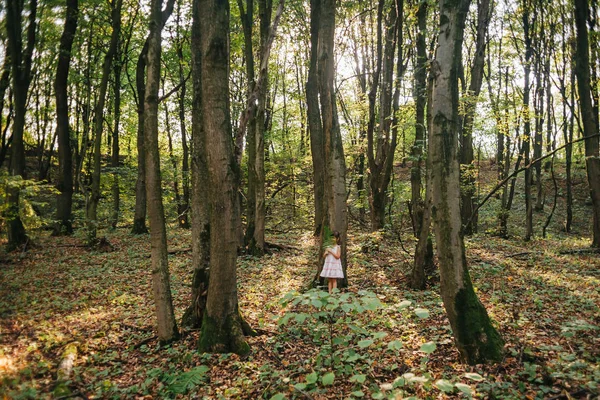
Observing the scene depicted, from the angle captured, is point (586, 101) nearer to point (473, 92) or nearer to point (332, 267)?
point (473, 92)

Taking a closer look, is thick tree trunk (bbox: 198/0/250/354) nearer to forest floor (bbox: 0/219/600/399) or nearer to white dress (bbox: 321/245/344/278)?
forest floor (bbox: 0/219/600/399)

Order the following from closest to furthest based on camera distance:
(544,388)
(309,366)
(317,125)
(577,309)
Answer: (544,388) → (309,366) → (577,309) → (317,125)

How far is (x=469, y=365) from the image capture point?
425cm

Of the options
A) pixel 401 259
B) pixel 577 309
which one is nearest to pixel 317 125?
pixel 401 259

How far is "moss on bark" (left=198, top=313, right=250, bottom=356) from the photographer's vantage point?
5.04m

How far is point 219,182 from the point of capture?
4934 mm

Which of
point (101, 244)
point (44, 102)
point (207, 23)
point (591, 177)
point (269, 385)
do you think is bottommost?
point (269, 385)

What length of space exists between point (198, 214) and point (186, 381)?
2722 millimetres

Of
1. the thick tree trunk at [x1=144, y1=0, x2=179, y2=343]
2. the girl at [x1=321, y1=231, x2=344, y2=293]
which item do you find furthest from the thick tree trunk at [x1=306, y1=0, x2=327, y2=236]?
the thick tree trunk at [x1=144, y1=0, x2=179, y2=343]

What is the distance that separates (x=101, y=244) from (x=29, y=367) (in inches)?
397

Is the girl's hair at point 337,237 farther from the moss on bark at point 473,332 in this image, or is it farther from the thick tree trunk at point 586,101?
the thick tree trunk at point 586,101

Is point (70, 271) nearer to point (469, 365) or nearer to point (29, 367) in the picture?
point (29, 367)

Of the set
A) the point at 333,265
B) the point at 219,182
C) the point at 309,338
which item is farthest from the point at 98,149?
the point at 309,338

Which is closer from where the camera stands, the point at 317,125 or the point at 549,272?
the point at 549,272
